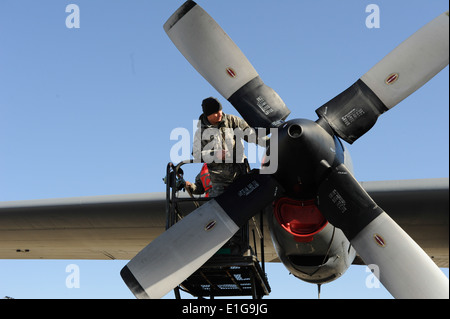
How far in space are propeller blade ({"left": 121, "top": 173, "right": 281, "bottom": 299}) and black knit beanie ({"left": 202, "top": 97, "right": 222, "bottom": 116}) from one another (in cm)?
102

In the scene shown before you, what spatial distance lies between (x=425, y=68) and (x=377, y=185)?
275 cm

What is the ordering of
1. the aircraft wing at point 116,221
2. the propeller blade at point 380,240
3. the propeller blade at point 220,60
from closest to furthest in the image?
the propeller blade at point 380,240, the propeller blade at point 220,60, the aircraft wing at point 116,221

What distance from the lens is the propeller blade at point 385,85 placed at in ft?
24.3

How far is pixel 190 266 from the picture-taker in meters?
7.09

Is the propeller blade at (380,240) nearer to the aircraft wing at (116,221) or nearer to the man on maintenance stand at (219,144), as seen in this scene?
the man on maintenance stand at (219,144)

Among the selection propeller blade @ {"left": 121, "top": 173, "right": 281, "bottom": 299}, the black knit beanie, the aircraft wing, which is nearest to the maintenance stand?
propeller blade @ {"left": 121, "top": 173, "right": 281, "bottom": 299}

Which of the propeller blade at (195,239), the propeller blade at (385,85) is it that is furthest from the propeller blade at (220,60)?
the propeller blade at (195,239)

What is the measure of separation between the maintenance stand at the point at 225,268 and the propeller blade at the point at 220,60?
4.11ft

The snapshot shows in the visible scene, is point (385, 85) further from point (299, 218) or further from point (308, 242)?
point (308, 242)

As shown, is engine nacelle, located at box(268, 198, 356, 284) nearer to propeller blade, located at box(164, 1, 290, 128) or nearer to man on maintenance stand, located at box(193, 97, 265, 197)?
man on maintenance stand, located at box(193, 97, 265, 197)

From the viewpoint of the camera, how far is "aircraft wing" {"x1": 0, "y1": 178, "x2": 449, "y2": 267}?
31.0 feet

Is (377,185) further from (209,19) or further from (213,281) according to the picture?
(209,19)

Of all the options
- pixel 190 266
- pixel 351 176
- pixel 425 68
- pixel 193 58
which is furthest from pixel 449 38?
pixel 190 266
